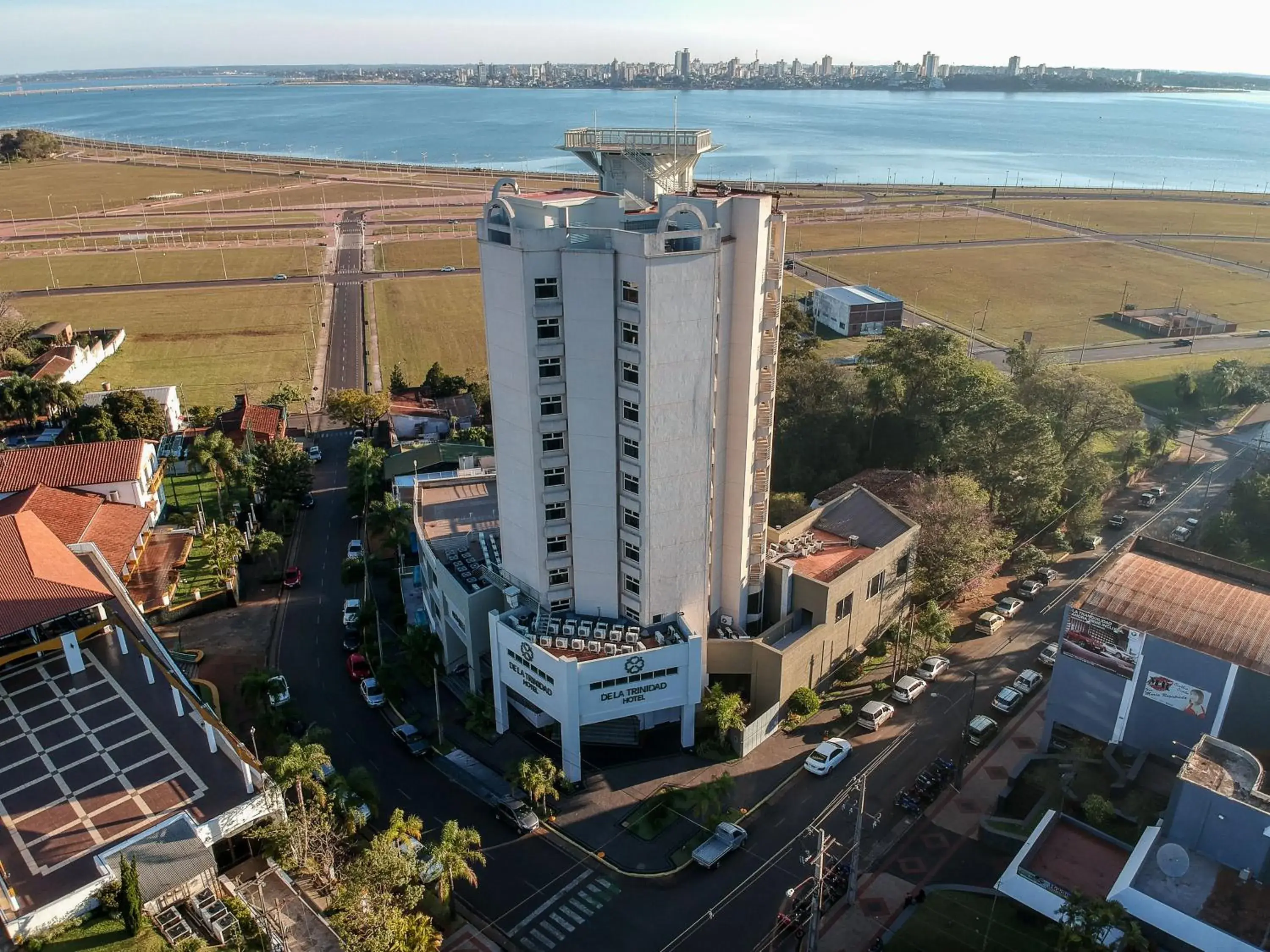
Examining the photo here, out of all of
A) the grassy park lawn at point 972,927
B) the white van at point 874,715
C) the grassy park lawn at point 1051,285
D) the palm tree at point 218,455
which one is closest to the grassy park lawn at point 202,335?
the palm tree at point 218,455

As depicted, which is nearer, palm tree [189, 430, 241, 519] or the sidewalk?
the sidewalk

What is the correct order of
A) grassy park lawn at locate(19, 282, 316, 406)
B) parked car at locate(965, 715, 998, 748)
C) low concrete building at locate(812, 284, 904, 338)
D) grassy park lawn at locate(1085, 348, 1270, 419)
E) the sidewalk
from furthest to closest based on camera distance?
1. low concrete building at locate(812, 284, 904, 338)
2. grassy park lawn at locate(19, 282, 316, 406)
3. grassy park lawn at locate(1085, 348, 1270, 419)
4. parked car at locate(965, 715, 998, 748)
5. the sidewalk

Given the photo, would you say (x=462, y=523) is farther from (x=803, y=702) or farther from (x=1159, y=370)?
(x=1159, y=370)

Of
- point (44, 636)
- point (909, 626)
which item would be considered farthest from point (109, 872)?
point (909, 626)

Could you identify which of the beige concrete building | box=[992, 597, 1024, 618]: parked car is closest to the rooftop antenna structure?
the beige concrete building

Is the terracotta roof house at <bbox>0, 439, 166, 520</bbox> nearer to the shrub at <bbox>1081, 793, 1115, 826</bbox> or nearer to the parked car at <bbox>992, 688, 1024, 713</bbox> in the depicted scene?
the parked car at <bbox>992, 688, 1024, 713</bbox>

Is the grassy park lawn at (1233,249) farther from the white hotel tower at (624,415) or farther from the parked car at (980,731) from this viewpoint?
the white hotel tower at (624,415)
